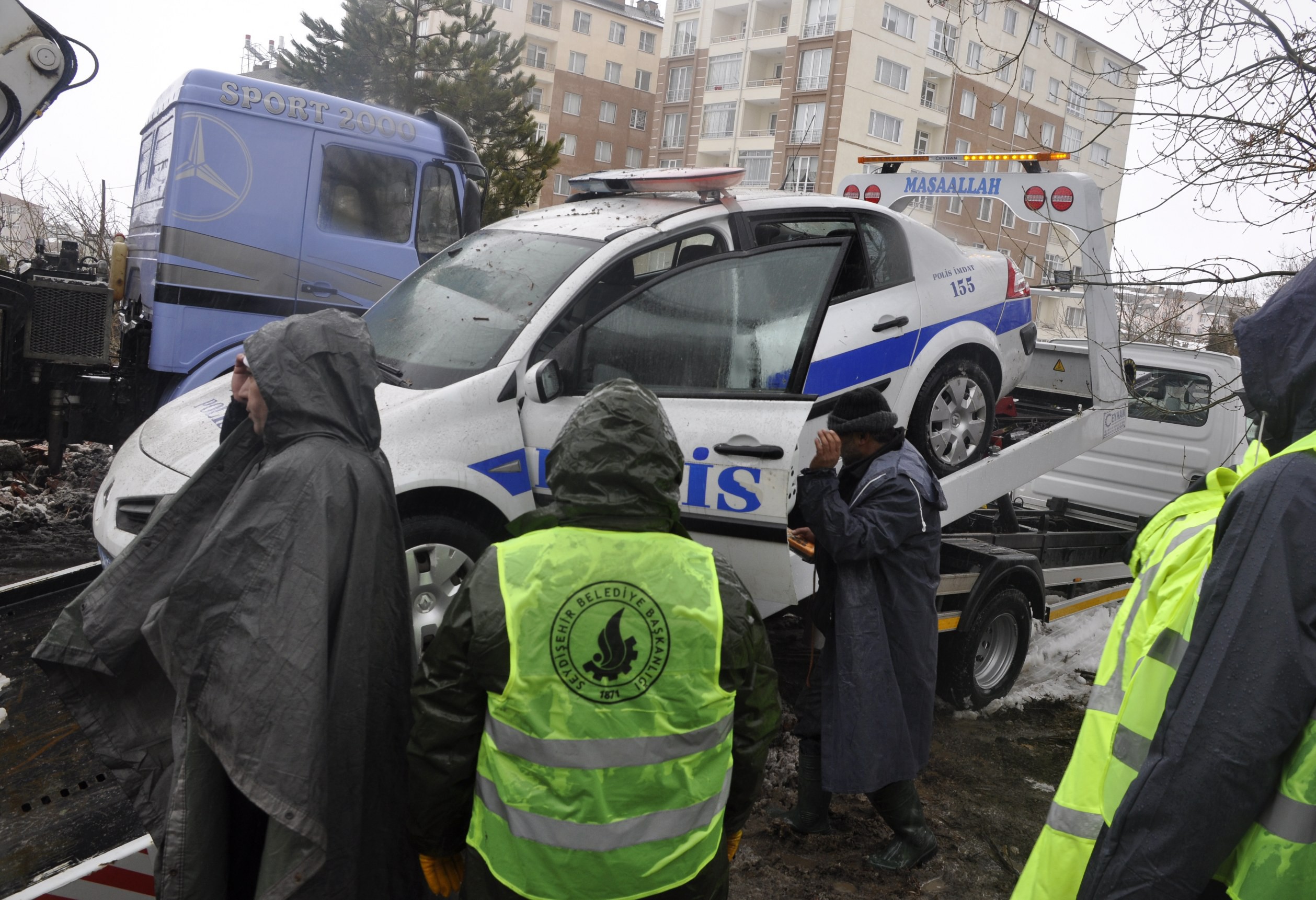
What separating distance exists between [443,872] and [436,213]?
21.8 ft

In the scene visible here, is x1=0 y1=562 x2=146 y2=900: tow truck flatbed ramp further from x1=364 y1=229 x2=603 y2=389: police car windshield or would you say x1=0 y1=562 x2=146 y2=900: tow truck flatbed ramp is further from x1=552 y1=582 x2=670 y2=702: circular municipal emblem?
x1=364 y1=229 x2=603 y2=389: police car windshield

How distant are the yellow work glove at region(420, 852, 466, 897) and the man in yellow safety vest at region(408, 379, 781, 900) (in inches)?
6.9

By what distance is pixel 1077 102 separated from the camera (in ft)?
18.7

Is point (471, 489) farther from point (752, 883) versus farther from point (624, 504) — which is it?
point (624, 504)

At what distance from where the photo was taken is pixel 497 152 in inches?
842

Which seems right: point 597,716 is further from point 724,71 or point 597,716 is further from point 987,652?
point 724,71

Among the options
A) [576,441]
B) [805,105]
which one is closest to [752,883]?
[576,441]

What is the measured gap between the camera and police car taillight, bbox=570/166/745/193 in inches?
184

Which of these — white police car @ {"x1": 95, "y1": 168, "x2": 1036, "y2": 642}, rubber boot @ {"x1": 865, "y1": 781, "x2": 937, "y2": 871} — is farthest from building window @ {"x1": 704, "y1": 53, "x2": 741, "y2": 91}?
rubber boot @ {"x1": 865, "y1": 781, "x2": 937, "y2": 871}

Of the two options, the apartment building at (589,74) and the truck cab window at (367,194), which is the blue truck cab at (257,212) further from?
the apartment building at (589,74)

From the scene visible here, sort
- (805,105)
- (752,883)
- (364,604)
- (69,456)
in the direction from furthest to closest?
(805,105)
(69,456)
(752,883)
(364,604)

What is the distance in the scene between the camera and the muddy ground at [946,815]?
3457mm

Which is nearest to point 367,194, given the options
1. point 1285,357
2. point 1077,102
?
point 1077,102

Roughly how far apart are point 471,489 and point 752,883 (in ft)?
6.01
